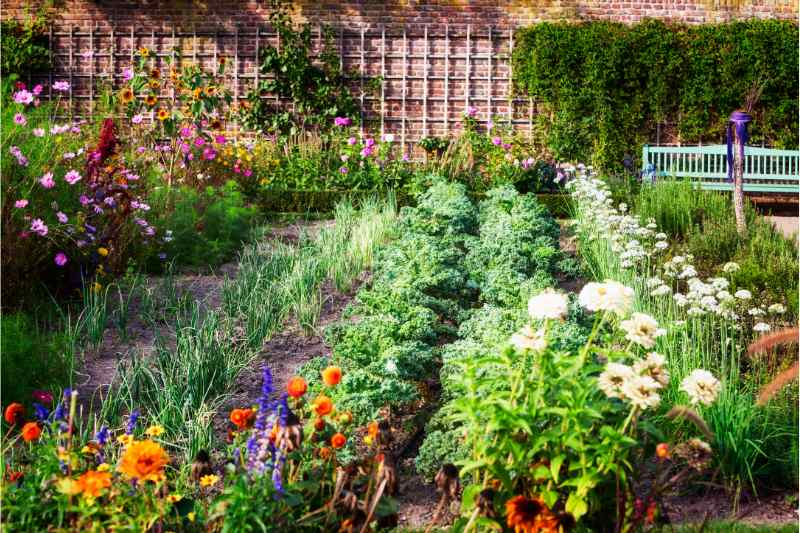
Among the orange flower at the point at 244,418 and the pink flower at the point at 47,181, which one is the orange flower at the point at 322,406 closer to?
the orange flower at the point at 244,418

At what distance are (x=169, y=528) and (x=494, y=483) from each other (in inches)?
32.3

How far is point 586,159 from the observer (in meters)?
10.8

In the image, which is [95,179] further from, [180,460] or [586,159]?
[586,159]

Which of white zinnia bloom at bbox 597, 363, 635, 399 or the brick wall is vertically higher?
the brick wall

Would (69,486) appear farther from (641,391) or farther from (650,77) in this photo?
(650,77)

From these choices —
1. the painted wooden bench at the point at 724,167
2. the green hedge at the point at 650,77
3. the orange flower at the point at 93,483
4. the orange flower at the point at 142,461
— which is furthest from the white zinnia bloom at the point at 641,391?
the green hedge at the point at 650,77

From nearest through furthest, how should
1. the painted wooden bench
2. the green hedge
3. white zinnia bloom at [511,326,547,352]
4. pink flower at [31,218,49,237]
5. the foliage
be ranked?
white zinnia bloom at [511,326,547,352] < pink flower at [31,218,49,237] < the painted wooden bench < the green hedge < the foliage

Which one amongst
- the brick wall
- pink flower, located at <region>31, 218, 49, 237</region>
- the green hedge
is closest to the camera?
pink flower, located at <region>31, 218, 49, 237</region>

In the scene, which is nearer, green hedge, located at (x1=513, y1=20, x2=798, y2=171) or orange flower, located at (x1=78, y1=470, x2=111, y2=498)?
orange flower, located at (x1=78, y1=470, x2=111, y2=498)

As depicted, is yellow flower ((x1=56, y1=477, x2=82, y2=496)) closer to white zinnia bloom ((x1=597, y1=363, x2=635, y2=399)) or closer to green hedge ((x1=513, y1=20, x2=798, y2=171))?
white zinnia bloom ((x1=597, y1=363, x2=635, y2=399))

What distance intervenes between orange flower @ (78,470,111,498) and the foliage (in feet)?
29.9

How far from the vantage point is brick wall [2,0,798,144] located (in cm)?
1118

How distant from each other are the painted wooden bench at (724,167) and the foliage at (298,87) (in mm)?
3525

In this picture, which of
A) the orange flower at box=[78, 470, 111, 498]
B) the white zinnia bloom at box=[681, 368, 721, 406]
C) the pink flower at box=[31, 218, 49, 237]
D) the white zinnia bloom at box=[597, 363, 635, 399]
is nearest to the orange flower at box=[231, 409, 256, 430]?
the orange flower at box=[78, 470, 111, 498]
